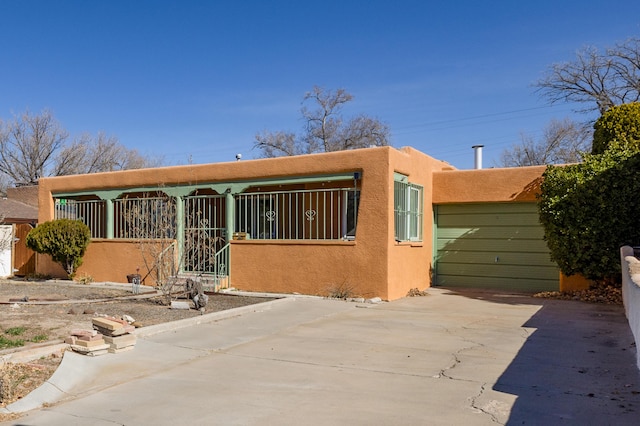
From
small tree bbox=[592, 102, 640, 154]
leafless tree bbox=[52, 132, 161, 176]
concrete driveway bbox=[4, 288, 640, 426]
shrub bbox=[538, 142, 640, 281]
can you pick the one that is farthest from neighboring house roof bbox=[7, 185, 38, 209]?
small tree bbox=[592, 102, 640, 154]

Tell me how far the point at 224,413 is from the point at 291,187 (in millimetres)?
10459

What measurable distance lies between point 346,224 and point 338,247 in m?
0.79

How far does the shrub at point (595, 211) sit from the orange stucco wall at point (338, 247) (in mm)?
3370

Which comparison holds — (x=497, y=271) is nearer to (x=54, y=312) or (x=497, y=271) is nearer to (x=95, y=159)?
(x=54, y=312)

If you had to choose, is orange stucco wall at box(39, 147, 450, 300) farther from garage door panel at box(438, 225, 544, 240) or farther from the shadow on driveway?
the shadow on driveway

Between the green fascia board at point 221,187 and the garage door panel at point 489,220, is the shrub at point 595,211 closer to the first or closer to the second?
the garage door panel at point 489,220

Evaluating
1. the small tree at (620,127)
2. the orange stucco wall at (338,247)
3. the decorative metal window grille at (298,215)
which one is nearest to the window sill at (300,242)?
the orange stucco wall at (338,247)

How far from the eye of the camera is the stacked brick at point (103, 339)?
7.38 meters

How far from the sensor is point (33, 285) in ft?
53.9

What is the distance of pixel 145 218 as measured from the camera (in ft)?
45.8

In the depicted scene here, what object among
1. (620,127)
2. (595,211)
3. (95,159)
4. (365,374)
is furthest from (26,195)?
(365,374)

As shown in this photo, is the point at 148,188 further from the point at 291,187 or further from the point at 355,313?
the point at 355,313

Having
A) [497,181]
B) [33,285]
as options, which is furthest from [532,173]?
[33,285]

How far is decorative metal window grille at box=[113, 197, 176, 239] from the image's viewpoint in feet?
44.2
